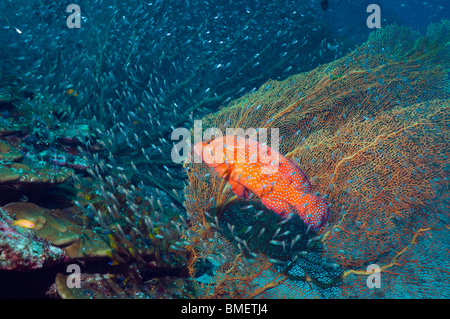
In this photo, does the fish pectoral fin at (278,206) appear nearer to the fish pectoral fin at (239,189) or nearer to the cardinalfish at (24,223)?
the fish pectoral fin at (239,189)

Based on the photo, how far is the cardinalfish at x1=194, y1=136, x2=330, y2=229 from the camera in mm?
2830

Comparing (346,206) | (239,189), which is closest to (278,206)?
(239,189)

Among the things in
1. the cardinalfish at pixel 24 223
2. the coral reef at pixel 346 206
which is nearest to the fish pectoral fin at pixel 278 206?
the coral reef at pixel 346 206

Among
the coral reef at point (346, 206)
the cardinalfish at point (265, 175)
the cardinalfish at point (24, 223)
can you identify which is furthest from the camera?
the coral reef at point (346, 206)

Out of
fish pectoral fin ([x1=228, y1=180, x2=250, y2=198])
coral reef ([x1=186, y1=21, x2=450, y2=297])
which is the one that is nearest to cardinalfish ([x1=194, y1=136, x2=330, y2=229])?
fish pectoral fin ([x1=228, y1=180, x2=250, y2=198])

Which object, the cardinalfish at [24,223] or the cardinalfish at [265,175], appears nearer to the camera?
the cardinalfish at [24,223]

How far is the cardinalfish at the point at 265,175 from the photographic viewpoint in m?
2.83

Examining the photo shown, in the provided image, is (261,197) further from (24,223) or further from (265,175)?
(24,223)

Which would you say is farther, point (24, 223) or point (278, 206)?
point (278, 206)

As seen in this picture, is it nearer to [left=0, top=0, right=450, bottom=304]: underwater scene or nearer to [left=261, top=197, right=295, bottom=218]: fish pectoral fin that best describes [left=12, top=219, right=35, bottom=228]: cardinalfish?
[left=0, top=0, right=450, bottom=304]: underwater scene

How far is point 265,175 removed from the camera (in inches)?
111

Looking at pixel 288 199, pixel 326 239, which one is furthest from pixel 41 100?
pixel 326 239

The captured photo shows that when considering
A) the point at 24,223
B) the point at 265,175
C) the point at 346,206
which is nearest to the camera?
the point at 24,223
